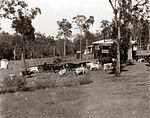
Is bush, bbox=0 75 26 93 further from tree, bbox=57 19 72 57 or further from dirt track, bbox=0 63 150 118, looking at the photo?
tree, bbox=57 19 72 57

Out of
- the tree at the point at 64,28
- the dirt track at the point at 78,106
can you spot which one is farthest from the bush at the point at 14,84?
the tree at the point at 64,28

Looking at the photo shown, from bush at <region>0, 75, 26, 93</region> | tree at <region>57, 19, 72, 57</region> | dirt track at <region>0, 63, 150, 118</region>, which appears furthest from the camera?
tree at <region>57, 19, 72, 57</region>

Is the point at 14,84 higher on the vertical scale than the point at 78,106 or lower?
higher

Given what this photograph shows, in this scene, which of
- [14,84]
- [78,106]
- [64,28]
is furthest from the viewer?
[64,28]

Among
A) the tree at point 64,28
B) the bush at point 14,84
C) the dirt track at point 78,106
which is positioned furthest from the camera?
the tree at point 64,28

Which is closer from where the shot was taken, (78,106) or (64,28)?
(78,106)

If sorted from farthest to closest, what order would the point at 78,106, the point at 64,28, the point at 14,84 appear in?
the point at 64,28, the point at 14,84, the point at 78,106

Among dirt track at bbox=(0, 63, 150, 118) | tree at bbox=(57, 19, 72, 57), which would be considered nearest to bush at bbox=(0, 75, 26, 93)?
dirt track at bbox=(0, 63, 150, 118)

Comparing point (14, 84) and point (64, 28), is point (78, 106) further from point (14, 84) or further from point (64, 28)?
point (64, 28)

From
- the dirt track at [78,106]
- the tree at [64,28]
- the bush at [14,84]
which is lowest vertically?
the dirt track at [78,106]

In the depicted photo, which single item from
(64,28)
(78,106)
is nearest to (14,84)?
(78,106)

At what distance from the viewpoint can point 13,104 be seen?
61.0 ft

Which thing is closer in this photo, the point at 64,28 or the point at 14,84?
the point at 14,84

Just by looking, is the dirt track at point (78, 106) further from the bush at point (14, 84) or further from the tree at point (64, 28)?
the tree at point (64, 28)
